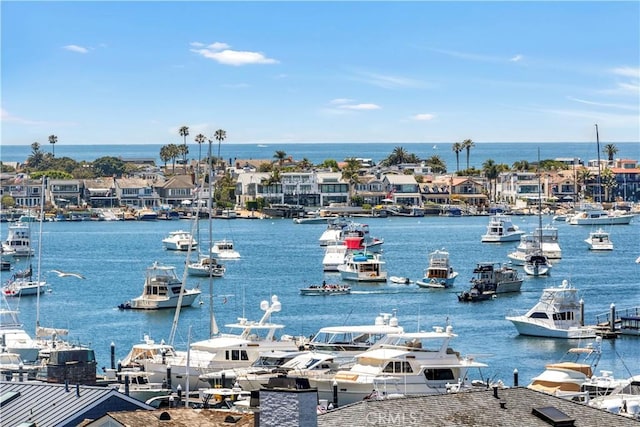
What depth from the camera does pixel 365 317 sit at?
8188 cm

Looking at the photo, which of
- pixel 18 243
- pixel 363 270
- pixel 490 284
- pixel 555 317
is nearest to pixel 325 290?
pixel 490 284

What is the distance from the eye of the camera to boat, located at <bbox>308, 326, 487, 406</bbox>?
146 ft

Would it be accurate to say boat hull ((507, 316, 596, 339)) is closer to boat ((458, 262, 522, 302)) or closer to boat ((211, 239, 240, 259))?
boat ((458, 262, 522, 302))

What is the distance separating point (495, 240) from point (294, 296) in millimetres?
64539

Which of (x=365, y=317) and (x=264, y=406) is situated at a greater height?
(x=264, y=406)

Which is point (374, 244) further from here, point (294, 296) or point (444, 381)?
point (444, 381)

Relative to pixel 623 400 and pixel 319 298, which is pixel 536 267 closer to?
pixel 319 298

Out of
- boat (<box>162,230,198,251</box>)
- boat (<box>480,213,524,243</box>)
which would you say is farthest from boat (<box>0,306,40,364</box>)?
boat (<box>480,213,524,243</box>)

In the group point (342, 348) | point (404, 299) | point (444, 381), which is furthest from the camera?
point (404, 299)

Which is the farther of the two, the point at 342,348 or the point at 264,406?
the point at 342,348

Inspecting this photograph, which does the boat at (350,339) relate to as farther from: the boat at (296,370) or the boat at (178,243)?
the boat at (178,243)

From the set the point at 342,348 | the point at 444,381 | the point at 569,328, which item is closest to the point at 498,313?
the point at 569,328

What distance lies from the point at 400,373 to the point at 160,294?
43.7m

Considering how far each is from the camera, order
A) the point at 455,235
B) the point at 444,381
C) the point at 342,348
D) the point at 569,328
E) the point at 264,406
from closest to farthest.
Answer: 1. the point at 264,406
2. the point at 444,381
3. the point at 342,348
4. the point at 569,328
5. the point at 455,235
